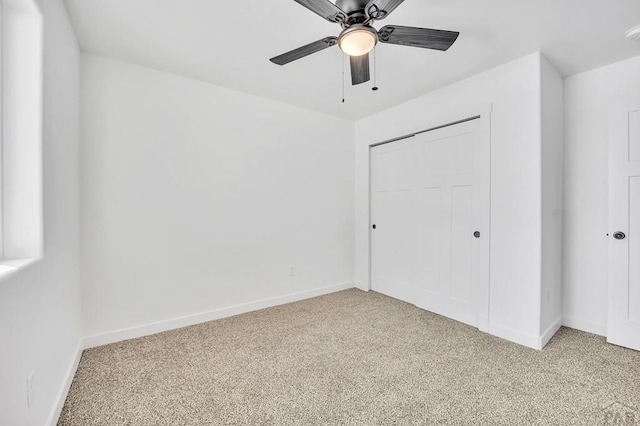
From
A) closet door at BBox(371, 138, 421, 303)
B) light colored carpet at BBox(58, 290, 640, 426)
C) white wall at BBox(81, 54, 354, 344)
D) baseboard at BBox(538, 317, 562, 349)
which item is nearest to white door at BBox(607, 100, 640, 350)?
light colored carpet at BBox(58, 290, 640, 426)

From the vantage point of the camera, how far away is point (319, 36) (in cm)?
220

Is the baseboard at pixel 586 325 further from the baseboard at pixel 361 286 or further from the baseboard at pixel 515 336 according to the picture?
the baseboard at pixel 361 286

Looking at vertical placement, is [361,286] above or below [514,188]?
below

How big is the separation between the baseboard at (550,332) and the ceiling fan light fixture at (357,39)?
2568mm

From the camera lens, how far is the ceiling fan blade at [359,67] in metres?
1.92

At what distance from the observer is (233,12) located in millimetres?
1936

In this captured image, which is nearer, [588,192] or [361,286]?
[588,192]

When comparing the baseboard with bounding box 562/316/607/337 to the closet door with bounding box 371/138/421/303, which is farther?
the closet door with bounding box 371/138/421/303

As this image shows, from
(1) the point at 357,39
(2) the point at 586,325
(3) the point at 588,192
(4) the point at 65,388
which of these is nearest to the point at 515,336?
(2) the point at 586,325

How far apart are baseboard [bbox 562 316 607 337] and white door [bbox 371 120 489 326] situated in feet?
2.77

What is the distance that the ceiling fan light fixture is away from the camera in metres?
1.61

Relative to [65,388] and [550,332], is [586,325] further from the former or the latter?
[65,388]

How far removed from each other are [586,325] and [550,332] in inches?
18.2

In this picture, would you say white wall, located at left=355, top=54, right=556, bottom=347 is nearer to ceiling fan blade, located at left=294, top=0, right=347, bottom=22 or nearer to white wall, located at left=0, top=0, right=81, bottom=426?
ceiling fan blade, located at left=294, top=0, right=347, bottom=22
